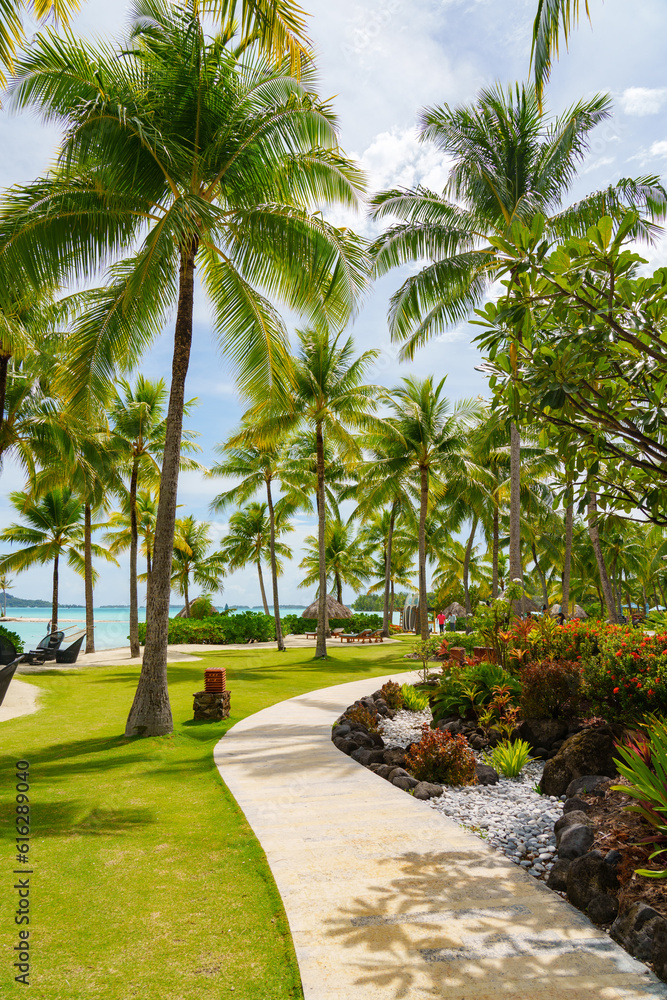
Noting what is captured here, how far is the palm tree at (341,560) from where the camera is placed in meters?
40.6

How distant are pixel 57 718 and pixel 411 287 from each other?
11.5 meters

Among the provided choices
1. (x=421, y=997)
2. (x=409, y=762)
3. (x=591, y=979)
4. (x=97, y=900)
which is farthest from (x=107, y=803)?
(x=591, y=979)

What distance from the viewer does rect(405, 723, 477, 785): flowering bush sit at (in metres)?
6.05

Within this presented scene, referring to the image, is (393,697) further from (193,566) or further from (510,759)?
(193,566)

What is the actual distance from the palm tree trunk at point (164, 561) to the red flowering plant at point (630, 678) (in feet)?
17.3

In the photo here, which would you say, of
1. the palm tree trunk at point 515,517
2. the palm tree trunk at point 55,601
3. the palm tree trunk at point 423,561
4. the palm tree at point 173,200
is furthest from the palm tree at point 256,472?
the palm tree at point 173,200

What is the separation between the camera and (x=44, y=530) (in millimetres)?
27312

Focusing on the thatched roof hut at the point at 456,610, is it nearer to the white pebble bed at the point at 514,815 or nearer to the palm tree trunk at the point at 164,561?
the palm tree trunk at the point at 164,561

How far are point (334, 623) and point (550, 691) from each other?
28829mm

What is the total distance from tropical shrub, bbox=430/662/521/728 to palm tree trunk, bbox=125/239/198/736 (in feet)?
12.8

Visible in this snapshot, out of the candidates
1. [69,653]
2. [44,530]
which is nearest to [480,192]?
[69,653]

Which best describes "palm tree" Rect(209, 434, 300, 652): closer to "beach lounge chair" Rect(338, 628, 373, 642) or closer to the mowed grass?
"beach lounge chair" Rect(338, 628, 373, 642)

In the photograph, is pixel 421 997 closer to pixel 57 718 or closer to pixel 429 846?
pixel 429 846

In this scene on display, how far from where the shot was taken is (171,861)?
13.9 feet
